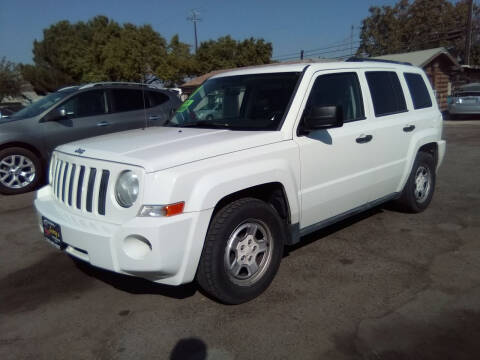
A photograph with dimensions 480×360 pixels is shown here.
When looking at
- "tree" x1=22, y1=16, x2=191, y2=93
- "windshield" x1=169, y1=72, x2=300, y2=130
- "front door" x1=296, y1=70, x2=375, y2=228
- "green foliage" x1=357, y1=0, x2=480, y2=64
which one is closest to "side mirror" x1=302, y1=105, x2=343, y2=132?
"front door" x1=296, y1=70, x2=375, y2=228

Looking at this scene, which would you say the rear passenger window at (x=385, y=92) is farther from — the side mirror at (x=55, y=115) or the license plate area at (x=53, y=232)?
the side mirror at (x=55, y=115)

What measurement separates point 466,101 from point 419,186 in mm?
15273

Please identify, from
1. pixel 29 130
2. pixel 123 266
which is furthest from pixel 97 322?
pixel 29 130

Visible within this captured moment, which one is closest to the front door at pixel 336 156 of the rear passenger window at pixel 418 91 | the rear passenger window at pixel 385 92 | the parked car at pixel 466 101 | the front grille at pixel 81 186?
the rear passenger window at pixel 385 92

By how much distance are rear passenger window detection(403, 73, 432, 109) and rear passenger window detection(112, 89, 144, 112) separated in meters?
5.07

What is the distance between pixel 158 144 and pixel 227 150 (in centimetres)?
55

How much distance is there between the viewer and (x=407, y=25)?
48.2m

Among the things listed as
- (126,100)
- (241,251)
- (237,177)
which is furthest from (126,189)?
(126,100)

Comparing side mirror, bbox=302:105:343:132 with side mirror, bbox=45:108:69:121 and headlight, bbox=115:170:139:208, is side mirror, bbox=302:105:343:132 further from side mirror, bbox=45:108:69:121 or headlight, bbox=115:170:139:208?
side mirror, bbox=45:108:69:121

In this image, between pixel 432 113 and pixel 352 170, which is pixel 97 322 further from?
pixel 432 113

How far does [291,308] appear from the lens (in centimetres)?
328

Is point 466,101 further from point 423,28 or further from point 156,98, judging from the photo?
point 423,28

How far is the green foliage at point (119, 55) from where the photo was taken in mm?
30656

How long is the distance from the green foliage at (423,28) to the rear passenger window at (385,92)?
45.7m
